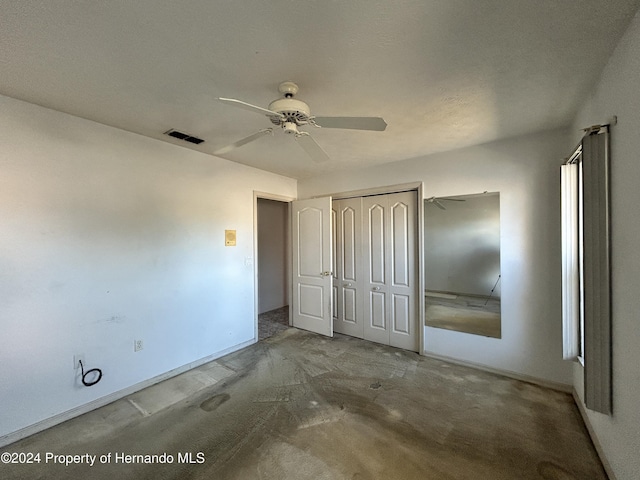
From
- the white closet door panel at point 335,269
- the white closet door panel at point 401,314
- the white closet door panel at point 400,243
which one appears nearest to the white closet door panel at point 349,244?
the white closet door panel at point 335,269

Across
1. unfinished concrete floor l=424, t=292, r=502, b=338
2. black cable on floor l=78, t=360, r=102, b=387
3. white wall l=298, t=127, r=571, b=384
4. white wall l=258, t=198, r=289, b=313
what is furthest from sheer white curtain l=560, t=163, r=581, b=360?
white wall l=258, t=198, r=289, b=313

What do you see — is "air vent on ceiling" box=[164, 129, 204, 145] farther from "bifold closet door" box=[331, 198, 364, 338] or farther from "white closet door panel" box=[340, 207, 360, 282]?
"white closet door panel" box=[340, 207, 360, 282]

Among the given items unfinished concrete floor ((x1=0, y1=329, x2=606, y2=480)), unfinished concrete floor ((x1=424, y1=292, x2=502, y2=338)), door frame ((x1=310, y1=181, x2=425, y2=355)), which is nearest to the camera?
unfinished concrete floor ((x1=0, y1=329, x2=606, y2=480))

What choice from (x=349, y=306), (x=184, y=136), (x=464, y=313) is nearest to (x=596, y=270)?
(x=464, y=313)

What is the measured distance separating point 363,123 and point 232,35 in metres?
0.81

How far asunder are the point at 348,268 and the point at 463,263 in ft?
5.11

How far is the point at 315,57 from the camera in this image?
147 centimetres

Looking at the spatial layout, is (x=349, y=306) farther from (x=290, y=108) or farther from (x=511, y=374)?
(x=290, y=108)

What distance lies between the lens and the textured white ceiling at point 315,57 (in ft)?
3.90

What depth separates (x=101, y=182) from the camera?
233cm

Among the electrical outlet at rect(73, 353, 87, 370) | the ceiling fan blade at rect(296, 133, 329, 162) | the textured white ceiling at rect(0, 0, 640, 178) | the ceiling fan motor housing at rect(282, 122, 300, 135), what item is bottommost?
the electrical outlet at rect(73, 353, 87, 370)

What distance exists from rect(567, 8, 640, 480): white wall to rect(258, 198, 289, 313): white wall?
4.75 m

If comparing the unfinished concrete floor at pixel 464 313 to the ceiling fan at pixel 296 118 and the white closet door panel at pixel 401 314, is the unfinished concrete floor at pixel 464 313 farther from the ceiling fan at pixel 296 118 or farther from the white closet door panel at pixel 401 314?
the ceiling fan at pixel 296 118

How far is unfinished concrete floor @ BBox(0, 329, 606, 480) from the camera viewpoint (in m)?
1.64
